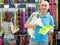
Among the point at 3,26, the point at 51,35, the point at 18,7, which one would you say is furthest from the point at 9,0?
the point at 51,35

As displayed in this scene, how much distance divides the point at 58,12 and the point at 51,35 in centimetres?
49

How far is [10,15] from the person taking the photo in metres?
4.36

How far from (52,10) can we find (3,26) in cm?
105

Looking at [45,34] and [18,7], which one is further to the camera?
[18,7]

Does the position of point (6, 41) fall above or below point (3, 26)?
below

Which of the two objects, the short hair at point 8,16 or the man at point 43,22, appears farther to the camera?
the short hair at point 8,16

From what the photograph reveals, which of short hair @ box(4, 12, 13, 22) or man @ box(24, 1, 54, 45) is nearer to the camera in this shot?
man @ box(24, 1, 54, 45)

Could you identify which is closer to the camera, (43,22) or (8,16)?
(43,22)

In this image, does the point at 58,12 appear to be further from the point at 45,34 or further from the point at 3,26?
the point at 3,26

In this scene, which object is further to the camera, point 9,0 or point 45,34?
point 9,0

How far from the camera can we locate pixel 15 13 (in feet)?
14.3

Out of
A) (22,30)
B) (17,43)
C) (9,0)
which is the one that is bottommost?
(17,43)

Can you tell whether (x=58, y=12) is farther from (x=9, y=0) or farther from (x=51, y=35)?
(x=9, y=0)

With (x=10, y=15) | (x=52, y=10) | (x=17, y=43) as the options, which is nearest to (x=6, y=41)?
(x=17, y=43)
